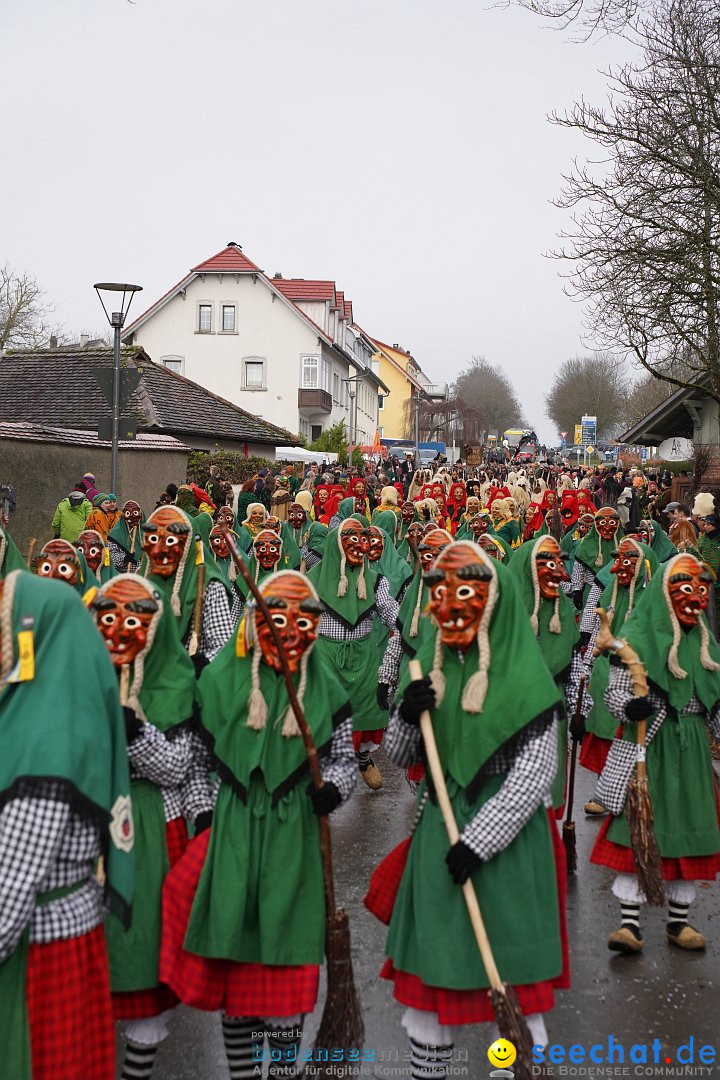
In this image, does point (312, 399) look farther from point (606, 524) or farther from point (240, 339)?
point (606, 524)

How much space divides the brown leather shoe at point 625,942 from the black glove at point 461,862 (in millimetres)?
2418

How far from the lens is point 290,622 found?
13.9 feet

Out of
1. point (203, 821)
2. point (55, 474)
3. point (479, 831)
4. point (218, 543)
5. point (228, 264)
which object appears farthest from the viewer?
point (228, 264)

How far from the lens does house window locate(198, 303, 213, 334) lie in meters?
49.4

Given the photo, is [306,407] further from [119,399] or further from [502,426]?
[502,426]

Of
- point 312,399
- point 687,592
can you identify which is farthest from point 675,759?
point 312,399

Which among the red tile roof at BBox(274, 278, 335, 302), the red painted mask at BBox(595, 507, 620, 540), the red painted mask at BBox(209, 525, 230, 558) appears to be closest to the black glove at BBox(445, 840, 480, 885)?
the red painted mask at BBox(209, 525, 230, 558)

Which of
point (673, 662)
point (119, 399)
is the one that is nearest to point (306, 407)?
point (119, 399)

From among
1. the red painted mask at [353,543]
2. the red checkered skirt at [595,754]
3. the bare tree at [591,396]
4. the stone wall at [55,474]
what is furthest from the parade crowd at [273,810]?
the bare tree at [591,396]

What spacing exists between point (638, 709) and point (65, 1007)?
3.22 metres

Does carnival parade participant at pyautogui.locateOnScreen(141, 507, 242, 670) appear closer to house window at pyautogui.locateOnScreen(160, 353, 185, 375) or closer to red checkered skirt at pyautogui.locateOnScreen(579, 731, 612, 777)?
red checkered skirt at pyautogui.locateOnScreen(579, 731, 612, 777)

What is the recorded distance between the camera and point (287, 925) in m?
3.97

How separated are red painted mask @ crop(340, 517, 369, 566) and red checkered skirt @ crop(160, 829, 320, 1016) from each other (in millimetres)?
5092

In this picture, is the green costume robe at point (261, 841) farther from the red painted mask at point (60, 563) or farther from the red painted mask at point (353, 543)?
the red painted mask at point (353, 543)
